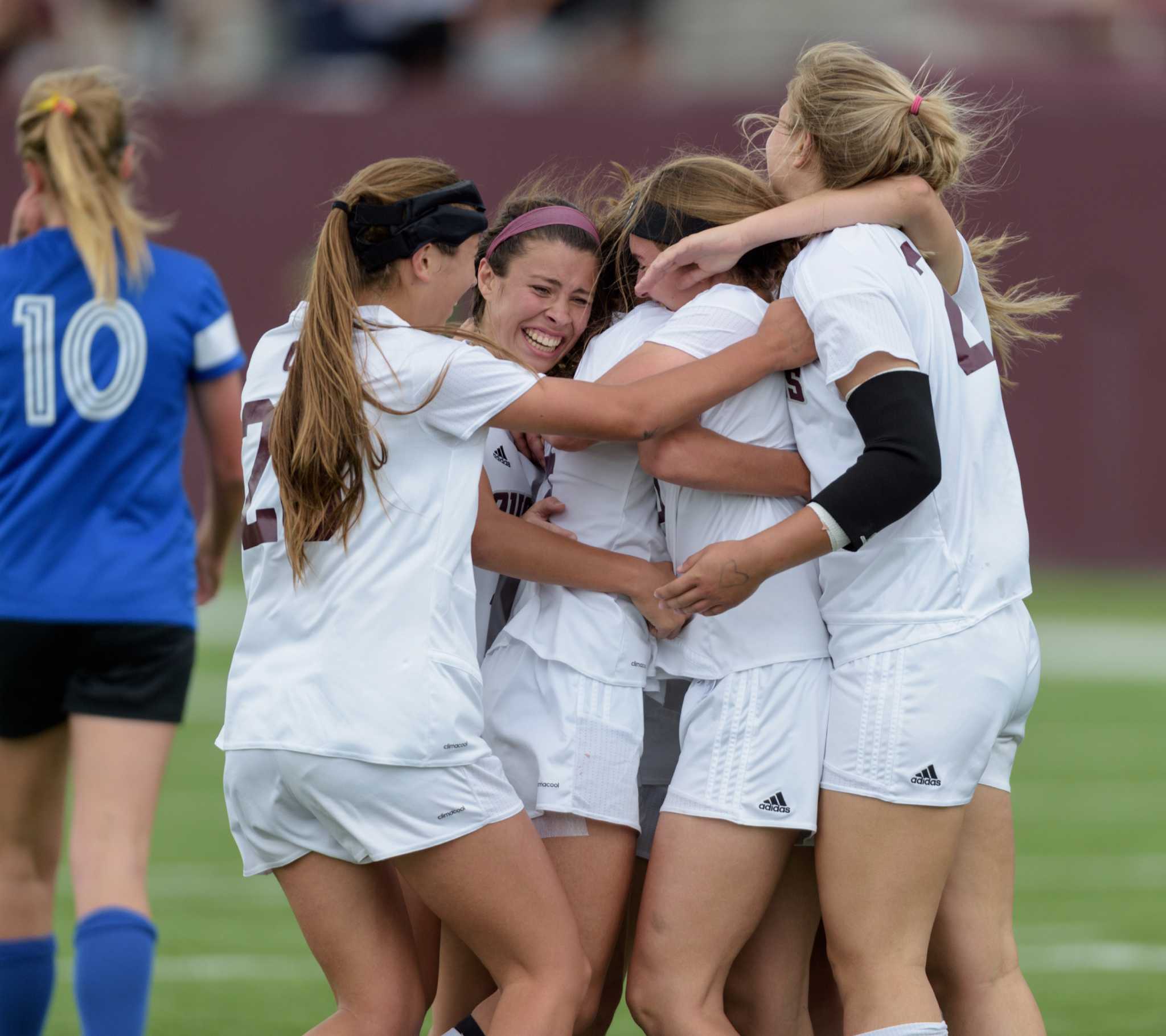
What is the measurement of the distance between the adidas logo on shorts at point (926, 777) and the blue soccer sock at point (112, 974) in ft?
5.40

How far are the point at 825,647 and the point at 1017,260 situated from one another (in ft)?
43.0

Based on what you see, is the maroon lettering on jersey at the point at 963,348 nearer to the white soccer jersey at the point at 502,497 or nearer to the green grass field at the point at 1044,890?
the white soccer jersey at the point at 502,497

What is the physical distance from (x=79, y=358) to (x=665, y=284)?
135 cm

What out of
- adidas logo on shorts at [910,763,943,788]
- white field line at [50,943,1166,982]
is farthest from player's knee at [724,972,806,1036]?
white field line at [50,943,1166,982]

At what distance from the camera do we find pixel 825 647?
342 cm

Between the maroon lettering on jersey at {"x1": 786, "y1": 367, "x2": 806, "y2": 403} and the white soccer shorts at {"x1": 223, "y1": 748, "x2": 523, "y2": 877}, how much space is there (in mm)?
912

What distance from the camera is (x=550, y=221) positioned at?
12.3 feet

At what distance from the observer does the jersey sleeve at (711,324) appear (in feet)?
11.2

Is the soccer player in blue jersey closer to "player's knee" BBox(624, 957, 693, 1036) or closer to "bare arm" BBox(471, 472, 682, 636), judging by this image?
"bare arm" BBox(471, 472, 682, 636)

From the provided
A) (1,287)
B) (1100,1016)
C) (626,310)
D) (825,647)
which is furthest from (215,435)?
(1100,1016)

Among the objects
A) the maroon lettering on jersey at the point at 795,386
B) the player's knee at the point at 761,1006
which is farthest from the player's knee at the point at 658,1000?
the maroon lettering on jersey at the point at 795,386

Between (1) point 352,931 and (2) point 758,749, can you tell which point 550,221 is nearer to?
(2) point 758,749

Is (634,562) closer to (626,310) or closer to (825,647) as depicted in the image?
(825,647)

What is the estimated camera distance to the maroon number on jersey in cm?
334
